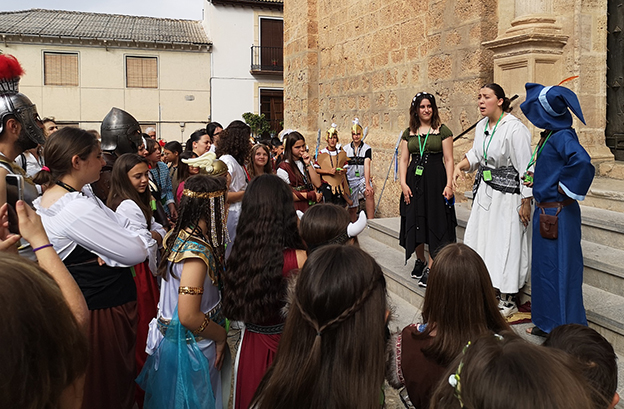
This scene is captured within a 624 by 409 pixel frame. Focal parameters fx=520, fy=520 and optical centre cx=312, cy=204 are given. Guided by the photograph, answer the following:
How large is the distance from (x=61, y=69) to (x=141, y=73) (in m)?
3.80

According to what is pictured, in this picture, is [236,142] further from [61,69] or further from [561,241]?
[61,69]

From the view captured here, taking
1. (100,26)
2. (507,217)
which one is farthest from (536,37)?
(100,26)

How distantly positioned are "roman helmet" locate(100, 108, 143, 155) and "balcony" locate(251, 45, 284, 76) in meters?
23.4

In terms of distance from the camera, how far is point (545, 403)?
100cm

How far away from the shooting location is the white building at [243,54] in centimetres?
2741

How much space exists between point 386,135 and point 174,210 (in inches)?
184

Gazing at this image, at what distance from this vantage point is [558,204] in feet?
11.7

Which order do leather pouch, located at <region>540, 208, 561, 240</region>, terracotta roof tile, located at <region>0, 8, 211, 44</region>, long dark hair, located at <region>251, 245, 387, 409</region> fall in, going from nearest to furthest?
long dark hair, located at <region>251, 245, 387, 409</region> < leather pouch, located at <region>540, 208, 561, 240</region> < terracotta roof tile, located at <region>0, 8, 211, 44</region>

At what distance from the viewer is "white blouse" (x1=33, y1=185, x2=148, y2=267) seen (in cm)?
233

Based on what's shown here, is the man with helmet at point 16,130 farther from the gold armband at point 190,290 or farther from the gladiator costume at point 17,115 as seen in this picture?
the gold armband at point 190,290

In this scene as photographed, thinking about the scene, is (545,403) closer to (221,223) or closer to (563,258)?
(221,223)

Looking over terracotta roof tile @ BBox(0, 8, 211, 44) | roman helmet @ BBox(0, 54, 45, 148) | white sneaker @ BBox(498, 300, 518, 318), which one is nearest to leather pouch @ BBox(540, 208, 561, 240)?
white sneaker @ BBox(498, 300, 518, 318)

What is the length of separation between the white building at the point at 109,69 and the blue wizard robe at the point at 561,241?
83.5ft

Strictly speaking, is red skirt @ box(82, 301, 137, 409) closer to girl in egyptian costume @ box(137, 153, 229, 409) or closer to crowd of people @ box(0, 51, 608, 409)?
crowd of people @ box(0, 51, 608, 409)
